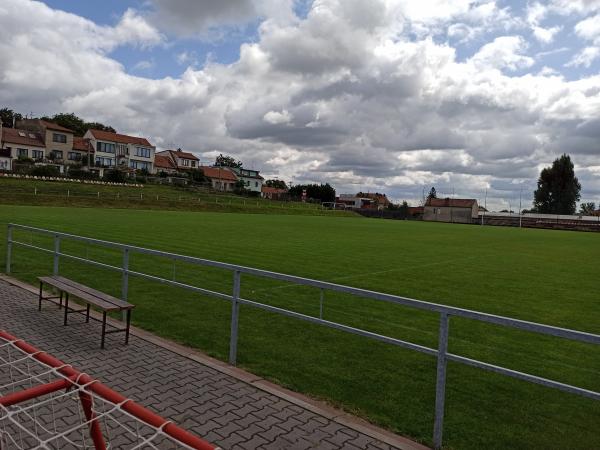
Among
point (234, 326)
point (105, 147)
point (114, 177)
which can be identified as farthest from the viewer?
point (105, 147)

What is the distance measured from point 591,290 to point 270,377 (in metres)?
11.9

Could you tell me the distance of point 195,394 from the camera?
4.98 meters

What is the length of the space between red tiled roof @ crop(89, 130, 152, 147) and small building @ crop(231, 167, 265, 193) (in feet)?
110

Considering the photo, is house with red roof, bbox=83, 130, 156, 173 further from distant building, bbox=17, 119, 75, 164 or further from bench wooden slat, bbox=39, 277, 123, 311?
bench wooden slat, bbox=39, 277, 123, 311

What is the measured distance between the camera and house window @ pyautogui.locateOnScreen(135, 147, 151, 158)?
95.9 m

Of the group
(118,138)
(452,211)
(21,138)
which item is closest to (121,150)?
(118,138)

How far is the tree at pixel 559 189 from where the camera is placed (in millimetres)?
105062

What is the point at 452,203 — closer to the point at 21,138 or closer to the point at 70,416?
the point at 21,138

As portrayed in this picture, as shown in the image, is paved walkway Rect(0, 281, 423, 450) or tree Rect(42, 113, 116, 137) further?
tree Rect(42, 113, 116, 137)

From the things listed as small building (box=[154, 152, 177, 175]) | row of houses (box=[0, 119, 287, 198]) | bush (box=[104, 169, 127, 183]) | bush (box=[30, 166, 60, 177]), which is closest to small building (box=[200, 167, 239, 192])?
row of houses (box=[0, 119, 287, 198])

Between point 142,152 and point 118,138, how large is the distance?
5408 millimetres

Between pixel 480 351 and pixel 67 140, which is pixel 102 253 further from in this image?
pixel 67 140

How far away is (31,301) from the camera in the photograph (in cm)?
866

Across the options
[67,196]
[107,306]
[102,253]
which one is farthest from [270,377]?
[67,196]
